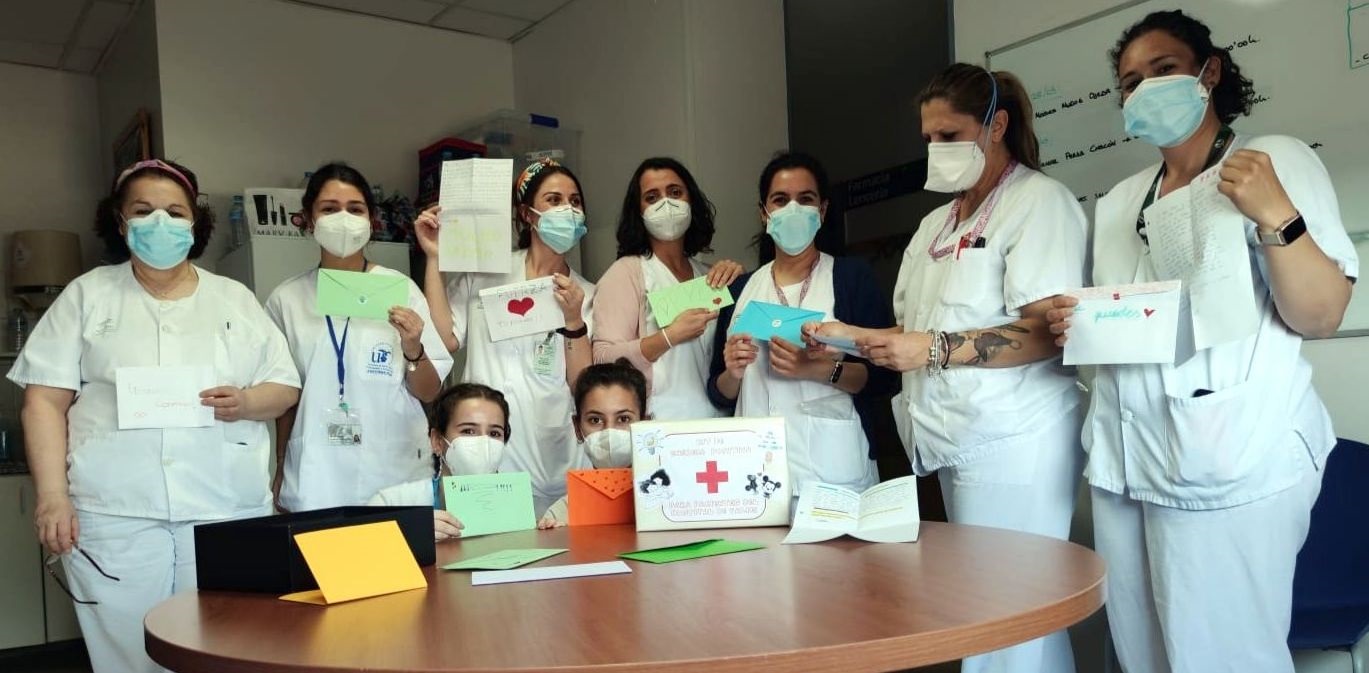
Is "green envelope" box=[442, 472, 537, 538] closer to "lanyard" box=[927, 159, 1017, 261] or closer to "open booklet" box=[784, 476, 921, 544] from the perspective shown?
"open booklet" box=[784, 476, 921, 544]

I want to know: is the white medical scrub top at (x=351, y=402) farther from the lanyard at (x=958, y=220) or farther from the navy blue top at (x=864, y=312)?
the lanyard at (x=958, y=220)

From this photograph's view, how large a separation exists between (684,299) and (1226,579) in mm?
1480

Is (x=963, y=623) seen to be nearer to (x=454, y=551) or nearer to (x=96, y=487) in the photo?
(x=454, y=551)

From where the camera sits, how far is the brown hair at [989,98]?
8.00ft

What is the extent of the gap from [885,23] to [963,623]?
3.81 meters

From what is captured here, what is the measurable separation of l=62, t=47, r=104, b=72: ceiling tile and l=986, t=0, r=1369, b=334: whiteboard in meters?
4.83

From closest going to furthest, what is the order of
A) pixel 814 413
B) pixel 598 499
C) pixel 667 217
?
pixel 598 499
pixel 814 413
pixel 667 217

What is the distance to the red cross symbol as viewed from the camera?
6.56 feet

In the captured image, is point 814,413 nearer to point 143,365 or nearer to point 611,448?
point 611,448

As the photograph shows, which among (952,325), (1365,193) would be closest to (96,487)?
(952,325)

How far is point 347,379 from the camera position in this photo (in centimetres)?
282

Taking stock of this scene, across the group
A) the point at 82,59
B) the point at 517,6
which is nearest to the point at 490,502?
the point at 517,6

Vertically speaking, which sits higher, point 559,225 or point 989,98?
point 989,98

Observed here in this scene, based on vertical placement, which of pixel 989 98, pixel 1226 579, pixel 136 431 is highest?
pixel 989 98
